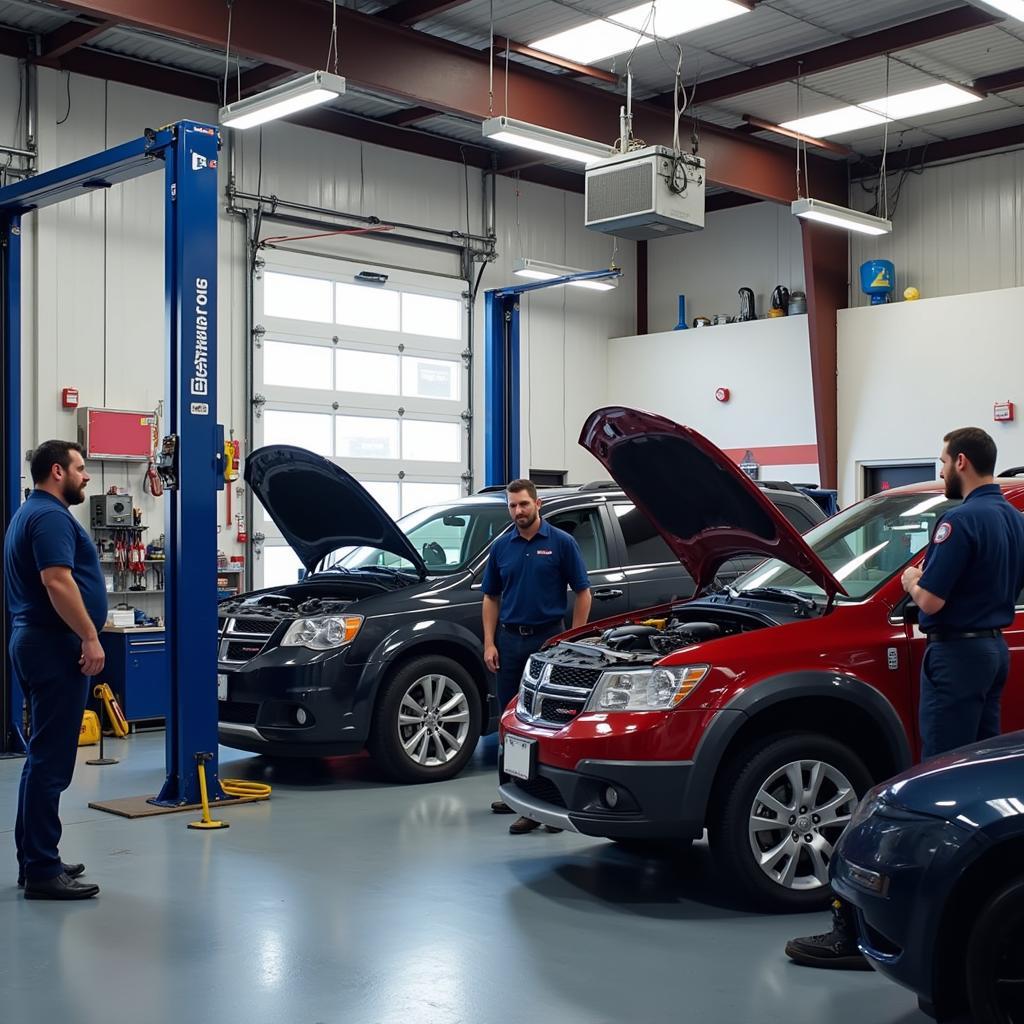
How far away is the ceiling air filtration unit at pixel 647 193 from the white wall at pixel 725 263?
6230mm

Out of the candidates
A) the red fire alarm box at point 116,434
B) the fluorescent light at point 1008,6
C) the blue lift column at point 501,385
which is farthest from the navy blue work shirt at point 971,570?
the blue lift column at point 501,385

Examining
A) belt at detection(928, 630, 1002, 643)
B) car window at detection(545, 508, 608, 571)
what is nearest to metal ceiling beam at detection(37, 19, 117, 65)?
car window at detection(545, 508, 608, 571)

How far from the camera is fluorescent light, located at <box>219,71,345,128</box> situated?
884 cm

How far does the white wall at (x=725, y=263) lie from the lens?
15.5m

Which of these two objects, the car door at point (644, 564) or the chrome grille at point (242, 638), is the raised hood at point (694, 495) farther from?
the chrome grille at point (242, 638)

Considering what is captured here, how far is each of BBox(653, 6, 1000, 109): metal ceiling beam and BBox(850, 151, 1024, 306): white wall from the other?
296 centimetres

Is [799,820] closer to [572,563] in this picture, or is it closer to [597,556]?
[572,563]

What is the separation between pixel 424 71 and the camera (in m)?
10.9

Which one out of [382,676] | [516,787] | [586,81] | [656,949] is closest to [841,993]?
[656,949]

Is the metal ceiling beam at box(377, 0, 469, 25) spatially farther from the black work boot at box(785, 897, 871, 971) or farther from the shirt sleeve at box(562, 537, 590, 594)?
the black work boot at box(785, 897, 871, 971)

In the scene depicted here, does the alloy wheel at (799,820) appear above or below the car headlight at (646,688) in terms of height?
below

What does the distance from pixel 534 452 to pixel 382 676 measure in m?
8.49

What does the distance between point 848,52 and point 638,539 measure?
6.08 metres

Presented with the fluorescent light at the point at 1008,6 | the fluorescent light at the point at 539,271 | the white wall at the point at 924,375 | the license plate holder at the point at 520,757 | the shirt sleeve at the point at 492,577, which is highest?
the fluorescent light at the point at 1008,6
